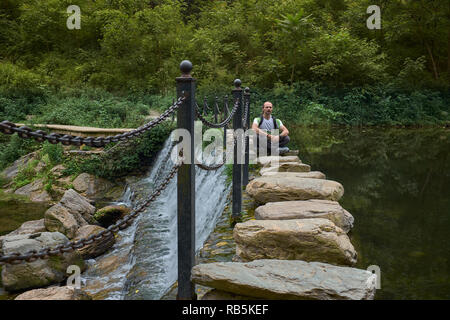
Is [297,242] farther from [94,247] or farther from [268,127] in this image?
[94,247]

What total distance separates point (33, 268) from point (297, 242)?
405 cm

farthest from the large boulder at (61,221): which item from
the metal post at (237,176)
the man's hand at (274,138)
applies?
the man's hand at (274,138)

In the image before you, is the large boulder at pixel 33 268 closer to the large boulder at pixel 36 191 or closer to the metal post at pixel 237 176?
the metal post at pixel 237 176

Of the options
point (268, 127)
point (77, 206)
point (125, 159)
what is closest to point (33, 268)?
point (77, 206)

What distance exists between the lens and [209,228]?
203 inches

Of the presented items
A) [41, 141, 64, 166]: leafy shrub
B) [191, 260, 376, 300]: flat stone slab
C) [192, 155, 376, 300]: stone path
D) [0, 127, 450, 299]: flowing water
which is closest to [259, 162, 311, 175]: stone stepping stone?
[0, 127, 450, 299]: flowing water

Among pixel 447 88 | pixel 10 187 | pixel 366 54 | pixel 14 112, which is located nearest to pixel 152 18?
pixel 14 112

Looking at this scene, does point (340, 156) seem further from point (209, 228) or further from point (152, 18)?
point (152, 18)

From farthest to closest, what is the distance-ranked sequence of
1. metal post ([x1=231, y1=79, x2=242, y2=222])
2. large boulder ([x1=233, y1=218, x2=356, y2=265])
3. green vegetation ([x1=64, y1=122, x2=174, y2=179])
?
green vegetation ([x1=64, y1=122, x2=174, y2=179]) < metal post ([x1=231, y1=79, x2=242, y2=222]) < large boulder ([x1=233, y1=218, x2=356, y2=265])

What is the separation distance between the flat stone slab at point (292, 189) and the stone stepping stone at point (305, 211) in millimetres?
240

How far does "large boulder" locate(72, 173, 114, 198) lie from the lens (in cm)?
1055

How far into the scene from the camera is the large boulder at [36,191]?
10.1m

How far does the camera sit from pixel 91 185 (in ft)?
35.3

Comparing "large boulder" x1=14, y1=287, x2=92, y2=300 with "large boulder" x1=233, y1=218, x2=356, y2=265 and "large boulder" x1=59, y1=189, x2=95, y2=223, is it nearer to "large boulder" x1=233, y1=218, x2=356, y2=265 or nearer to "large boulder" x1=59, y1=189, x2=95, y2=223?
"large boulder" x1=233, y1=218, x2=356, y2=265
